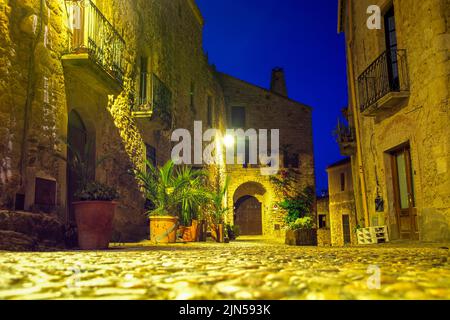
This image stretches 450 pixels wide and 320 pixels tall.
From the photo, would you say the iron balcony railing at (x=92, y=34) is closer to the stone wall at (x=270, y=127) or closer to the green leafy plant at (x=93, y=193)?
the green leafy plant at (x=93, y=193)

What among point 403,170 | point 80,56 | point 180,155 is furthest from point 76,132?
point 403,170

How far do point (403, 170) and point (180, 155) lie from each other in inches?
254

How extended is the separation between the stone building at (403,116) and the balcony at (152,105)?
4680 mm

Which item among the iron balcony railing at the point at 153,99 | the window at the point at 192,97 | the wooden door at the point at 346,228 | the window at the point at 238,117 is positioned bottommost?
the wooden door at the point at 346,228

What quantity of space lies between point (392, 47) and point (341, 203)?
1429 cm

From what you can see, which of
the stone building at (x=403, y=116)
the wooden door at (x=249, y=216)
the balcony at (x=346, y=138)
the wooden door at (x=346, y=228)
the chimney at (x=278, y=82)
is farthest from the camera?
the chimney at (x=278, y=82)

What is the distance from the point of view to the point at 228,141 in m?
19.2

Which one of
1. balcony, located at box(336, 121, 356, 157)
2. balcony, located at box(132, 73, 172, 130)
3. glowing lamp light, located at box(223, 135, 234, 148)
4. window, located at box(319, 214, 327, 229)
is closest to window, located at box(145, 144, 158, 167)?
balcony, located at box(132, 73, 172, 130)

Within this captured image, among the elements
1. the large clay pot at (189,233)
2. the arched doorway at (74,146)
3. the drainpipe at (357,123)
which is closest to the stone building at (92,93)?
the arched doorway at (74,146)

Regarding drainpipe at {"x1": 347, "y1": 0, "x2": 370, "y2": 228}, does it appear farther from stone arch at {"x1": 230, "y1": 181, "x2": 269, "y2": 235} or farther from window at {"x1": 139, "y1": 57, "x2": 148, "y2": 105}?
stone arch at {"x1": 230, "y1": 181, "x2": 269, "y2": 235}

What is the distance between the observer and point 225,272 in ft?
6.07

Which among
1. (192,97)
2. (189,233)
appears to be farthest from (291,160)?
(189,233)

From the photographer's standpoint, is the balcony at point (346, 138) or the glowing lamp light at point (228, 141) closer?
the balcony at point (346, 138)

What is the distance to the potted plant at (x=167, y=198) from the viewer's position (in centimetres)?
724
